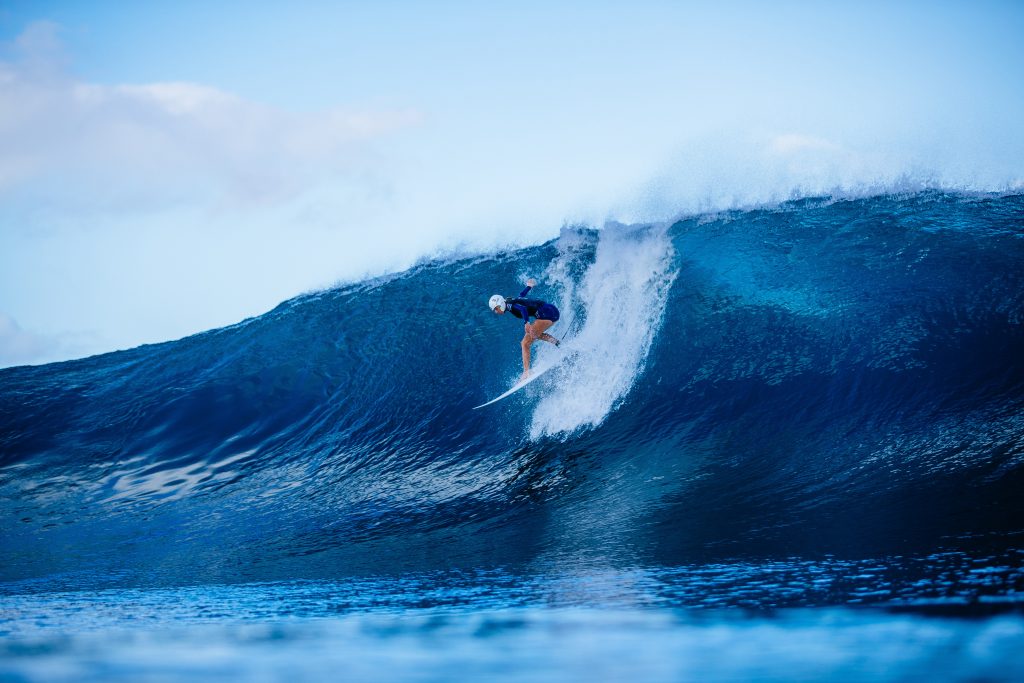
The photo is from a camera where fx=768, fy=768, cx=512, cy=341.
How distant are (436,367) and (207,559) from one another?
436cm

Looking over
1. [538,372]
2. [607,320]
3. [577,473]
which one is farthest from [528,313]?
[577,473]

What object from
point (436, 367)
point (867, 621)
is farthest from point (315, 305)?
point (867, 621)

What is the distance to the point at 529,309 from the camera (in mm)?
8219

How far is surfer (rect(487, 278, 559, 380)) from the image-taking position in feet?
26.5

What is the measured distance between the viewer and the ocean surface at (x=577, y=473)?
3.16m

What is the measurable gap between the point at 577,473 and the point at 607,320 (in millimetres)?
2745

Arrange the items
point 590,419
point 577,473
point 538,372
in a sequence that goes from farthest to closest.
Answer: point 538,372
point 590,419
point 577,473

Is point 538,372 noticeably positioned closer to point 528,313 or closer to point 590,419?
point 528,313

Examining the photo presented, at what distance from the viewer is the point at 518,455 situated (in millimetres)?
7449

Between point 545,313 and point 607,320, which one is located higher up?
point 545,313

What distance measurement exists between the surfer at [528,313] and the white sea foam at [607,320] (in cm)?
44

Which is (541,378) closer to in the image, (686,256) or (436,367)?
(436,367)

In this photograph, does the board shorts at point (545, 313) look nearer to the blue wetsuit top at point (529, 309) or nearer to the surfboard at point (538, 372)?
the blue wetsuit top at point (529, 309)

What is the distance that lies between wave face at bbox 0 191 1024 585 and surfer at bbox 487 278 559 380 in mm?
441
